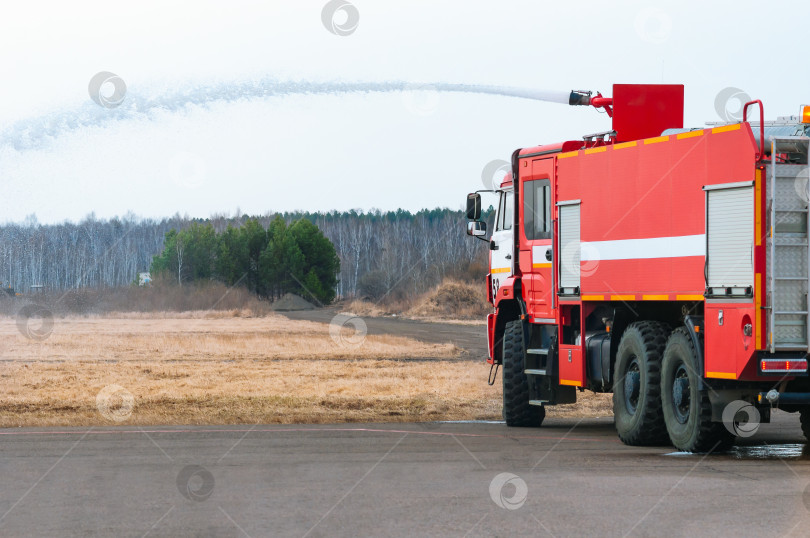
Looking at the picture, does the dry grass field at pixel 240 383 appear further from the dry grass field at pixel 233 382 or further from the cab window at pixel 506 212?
the cab window at pixel 506 212

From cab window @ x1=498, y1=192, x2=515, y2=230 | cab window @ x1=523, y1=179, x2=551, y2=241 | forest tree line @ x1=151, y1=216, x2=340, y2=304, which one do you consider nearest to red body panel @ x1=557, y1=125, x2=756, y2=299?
cab window @ x1=523, y1=179, x2=551, y2=241

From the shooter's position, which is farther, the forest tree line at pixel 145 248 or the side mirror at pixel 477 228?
the forest tree line at pixel 145 248

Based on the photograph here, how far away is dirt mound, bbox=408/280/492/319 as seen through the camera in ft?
264

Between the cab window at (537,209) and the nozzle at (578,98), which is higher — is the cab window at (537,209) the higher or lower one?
the lower one

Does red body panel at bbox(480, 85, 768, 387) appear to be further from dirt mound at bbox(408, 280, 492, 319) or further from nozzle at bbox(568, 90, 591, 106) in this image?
dirt mound at bbox(408, 280, 492, 319)

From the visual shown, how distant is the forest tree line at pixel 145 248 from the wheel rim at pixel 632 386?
368ft

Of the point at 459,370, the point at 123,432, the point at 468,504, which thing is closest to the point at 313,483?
the point at 468,504

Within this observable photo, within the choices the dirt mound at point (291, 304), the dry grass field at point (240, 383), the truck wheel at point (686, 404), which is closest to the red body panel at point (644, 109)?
the truck wheel at point (686, 404)

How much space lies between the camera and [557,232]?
53.7ft

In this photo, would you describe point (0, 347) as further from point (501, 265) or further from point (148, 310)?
point (148, 310)

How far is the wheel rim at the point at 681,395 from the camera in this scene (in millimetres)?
13430

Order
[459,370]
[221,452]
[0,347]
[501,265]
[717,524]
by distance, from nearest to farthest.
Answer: [717,524] < [221,452] < [501,265] < [459,370] < [0,347]

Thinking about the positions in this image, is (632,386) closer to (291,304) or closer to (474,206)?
(474,206)

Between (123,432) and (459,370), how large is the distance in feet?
48.2
